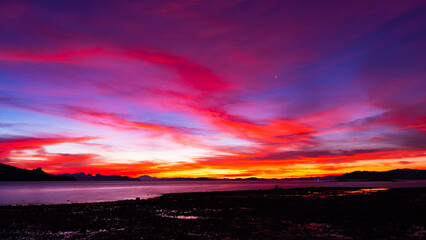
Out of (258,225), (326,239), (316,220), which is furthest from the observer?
(316,220)

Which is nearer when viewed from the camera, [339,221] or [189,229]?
[189,229]

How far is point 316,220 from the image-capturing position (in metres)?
28.8

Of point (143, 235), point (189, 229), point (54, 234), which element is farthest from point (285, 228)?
point (54, 234)

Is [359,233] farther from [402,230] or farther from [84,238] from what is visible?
[84,238]

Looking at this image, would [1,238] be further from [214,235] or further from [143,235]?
[214,235]

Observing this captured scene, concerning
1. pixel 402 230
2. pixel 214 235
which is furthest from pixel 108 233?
pixel 402 230

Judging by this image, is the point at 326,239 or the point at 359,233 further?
the point at 359,233

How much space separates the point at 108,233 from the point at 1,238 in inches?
295

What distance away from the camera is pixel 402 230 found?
2283 centimetres

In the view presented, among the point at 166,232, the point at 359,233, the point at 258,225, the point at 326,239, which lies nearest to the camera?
the point at 326,239

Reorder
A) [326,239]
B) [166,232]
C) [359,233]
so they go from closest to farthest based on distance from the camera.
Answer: [326,239]
[359,233]
[166,232]

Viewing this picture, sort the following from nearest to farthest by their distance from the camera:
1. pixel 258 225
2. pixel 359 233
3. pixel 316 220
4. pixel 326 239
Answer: pixel 326 239
pixel 359 233
pixel 258 225
pixel 316 220

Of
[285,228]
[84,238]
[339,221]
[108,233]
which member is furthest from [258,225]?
[84,238]

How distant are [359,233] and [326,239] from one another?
379cm
